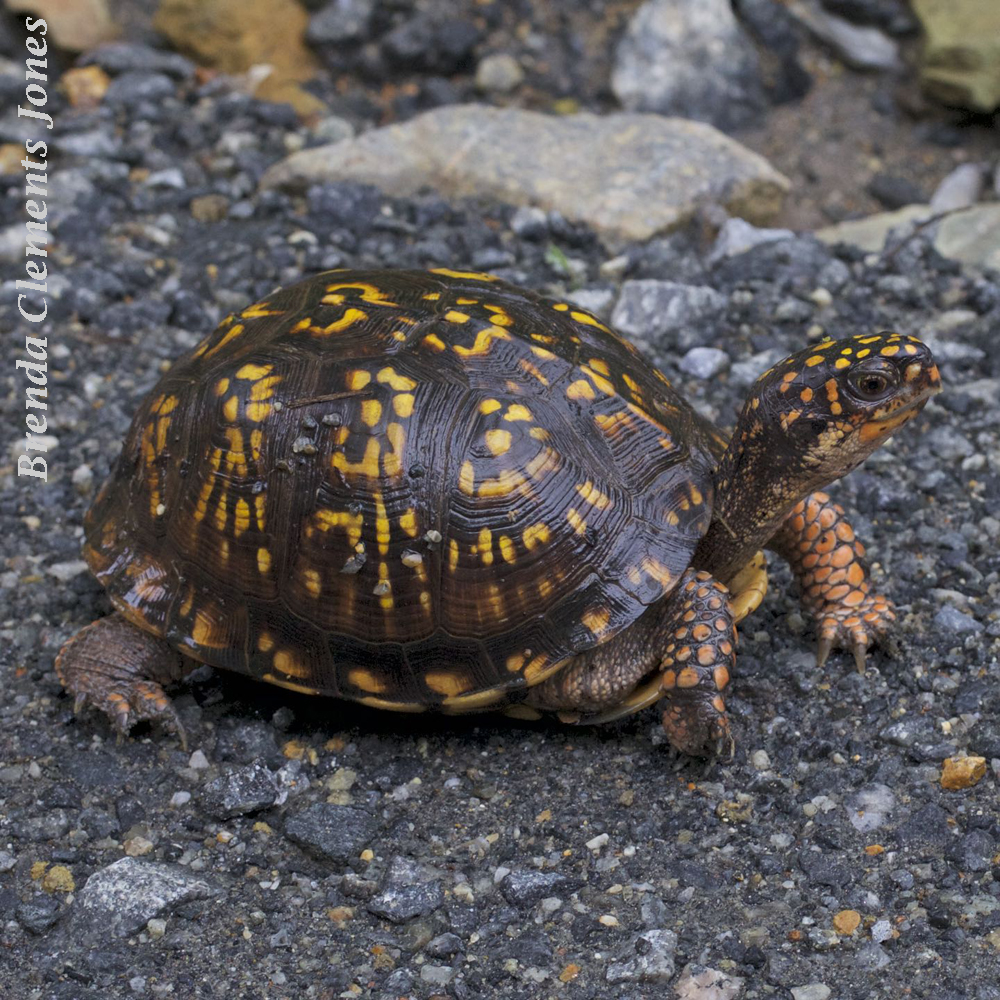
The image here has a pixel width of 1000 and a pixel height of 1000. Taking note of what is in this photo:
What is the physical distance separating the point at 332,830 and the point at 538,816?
0.60 metres

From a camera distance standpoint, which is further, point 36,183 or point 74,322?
point 36,183

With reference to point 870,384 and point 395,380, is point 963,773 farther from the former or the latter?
point 395,380

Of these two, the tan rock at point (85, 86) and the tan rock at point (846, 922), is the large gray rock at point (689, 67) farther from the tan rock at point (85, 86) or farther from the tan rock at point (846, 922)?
the tan rock at point (846, 922)

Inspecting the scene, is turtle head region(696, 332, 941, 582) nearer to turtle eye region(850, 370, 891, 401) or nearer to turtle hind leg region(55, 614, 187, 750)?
turtle eye region(850, 370, 891, 401)

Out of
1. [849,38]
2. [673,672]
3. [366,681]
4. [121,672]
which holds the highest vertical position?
[849,38]

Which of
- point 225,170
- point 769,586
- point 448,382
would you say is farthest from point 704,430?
point 225,170

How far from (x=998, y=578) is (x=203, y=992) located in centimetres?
293

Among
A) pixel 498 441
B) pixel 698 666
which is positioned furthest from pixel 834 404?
pixel 498 441

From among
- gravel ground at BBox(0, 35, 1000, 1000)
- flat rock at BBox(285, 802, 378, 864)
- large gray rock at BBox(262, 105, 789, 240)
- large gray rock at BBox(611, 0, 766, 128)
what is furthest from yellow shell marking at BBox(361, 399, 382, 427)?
large gray rock at BBox(611, 0, 766, 128)

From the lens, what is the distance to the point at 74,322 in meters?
5.78

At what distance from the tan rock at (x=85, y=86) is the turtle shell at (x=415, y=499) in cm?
428

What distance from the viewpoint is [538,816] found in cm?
361

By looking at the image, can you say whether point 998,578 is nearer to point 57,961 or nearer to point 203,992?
point 203,992

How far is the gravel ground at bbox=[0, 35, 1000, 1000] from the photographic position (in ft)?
10.3
